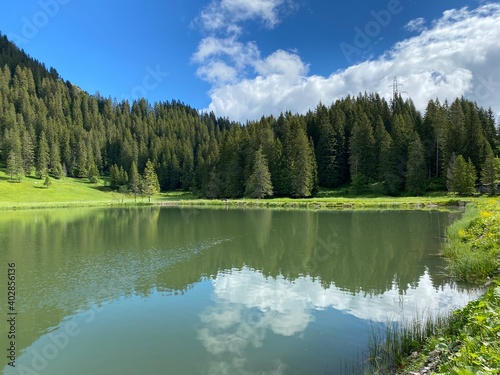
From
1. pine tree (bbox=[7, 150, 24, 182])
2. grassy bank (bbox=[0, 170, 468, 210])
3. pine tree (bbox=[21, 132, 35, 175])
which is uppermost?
pine tree (bbox=[21, 132, 35, 175])

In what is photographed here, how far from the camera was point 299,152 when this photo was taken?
85.9 metres

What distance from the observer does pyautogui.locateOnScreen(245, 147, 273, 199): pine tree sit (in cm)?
8344

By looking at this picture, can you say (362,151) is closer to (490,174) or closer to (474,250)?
(490,174)

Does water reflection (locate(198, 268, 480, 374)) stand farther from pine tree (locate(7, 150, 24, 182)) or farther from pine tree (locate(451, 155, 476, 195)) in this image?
pine tree (locate(7, 150, 24, 182))

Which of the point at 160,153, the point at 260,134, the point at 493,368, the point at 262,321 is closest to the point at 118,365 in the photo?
the point at 262,321

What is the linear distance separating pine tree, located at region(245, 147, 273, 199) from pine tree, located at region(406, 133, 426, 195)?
101ft

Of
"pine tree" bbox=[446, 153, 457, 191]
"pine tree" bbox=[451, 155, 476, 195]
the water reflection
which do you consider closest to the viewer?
the water reflection

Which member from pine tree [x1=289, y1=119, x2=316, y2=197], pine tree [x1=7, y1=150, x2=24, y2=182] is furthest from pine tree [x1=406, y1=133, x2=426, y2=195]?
pine tree [x1=7, y1=150, x2=24, y2=182]

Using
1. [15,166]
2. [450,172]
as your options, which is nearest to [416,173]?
→ [450,172]

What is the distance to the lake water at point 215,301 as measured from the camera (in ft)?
30.1

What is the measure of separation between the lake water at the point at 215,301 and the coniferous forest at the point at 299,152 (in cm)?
5473

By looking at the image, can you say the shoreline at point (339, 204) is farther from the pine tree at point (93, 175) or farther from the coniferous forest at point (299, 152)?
the pine tree at point (93, 175)

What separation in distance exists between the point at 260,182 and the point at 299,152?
12.5m

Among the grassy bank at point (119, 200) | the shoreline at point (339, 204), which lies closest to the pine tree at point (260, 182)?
the grassy bank at point (119, 200)
